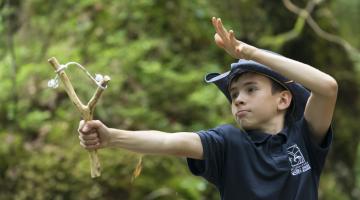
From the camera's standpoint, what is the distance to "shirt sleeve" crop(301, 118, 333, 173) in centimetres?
282

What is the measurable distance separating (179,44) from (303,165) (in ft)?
14.3

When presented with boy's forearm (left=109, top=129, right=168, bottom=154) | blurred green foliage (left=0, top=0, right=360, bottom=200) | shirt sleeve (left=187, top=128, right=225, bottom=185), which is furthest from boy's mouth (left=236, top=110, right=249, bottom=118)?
blurred green foliage (left=0, top=0, right=360, bottom=200)

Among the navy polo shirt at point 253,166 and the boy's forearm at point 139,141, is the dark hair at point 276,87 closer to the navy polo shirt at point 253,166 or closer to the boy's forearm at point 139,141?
the navy polo shirt at point 253,166

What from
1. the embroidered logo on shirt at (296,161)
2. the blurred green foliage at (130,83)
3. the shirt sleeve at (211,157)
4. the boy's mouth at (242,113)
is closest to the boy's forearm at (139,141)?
the shirt sleeve at (211,157)

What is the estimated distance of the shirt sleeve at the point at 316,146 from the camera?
282 centimetres

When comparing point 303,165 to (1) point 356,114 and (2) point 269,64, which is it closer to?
(2) point 269,64

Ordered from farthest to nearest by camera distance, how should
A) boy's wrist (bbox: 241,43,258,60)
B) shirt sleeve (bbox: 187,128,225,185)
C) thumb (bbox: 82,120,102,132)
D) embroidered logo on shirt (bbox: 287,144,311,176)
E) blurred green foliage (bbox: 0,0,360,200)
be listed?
blurred green foliage (bbox: 0,0,360,200) → embroidered logo on shirt (bbox: 287,144,311,176) → shirt sleeve (bbox: 187,128,225,185) → boy's wrist (bbox: 241,43,258,60) → thumb (bbox: 82,120,102,132)

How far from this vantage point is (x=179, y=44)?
6977mm

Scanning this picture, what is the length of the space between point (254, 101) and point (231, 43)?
318 mm

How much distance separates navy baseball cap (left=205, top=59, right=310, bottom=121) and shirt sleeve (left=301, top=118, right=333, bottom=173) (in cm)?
7

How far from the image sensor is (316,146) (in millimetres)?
2814

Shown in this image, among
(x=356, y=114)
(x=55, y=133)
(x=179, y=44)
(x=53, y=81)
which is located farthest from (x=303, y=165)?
(x=356, y=114)

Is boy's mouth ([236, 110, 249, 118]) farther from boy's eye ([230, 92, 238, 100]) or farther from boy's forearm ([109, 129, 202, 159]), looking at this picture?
boy's forearm ([109, 129, 202, 159])

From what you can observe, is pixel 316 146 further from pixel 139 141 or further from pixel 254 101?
pixel 139 141
